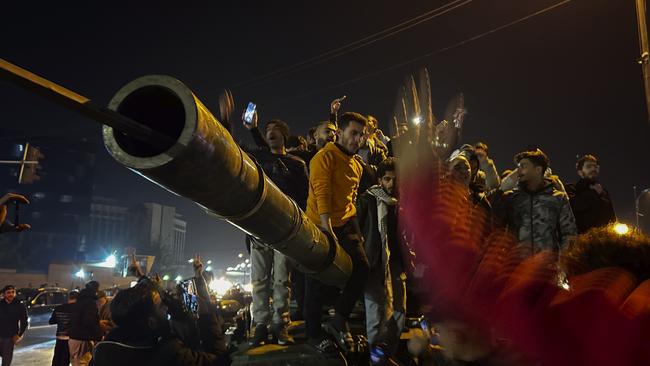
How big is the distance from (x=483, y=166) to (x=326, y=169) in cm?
429

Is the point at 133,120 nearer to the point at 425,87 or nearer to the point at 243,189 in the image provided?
the point at 243,189

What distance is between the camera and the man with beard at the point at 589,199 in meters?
6.88

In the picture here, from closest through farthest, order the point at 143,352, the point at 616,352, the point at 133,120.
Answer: the point at 616,352 → the point at 133,120 → the point at 143,352

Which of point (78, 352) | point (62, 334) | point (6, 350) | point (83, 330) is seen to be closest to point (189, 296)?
point (83, 330)

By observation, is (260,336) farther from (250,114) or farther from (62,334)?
(62,334)

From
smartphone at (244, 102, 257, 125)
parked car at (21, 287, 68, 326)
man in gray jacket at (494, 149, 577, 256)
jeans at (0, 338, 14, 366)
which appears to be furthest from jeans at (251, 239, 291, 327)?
parked car at (21, 287, 68, 326)

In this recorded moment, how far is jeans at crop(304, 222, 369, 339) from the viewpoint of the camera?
4797 millimetres

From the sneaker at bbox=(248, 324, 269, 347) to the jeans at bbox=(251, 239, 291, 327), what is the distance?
0.29 feet

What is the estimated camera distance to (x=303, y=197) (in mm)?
6445

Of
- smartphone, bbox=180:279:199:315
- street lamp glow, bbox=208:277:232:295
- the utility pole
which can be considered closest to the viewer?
smartphone, bbox=180:279:199:315

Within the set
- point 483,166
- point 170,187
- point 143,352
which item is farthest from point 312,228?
point 483,166

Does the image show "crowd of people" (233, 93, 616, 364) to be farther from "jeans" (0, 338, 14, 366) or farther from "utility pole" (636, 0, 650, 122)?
"jeans" (0, 338, 14, 366)

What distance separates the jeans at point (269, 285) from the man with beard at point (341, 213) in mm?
621

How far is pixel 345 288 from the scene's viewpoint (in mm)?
4754
